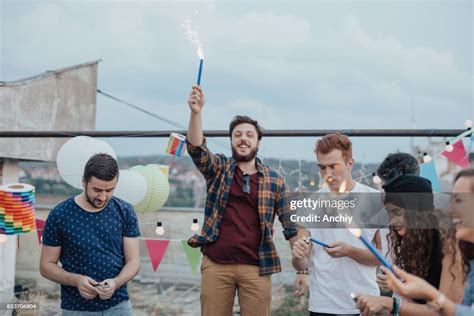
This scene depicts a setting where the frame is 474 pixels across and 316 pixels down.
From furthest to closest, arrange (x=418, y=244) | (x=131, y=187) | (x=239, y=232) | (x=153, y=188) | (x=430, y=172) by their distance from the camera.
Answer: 1. (x=153, y=188)
2. (x=131, y=187)
3. (x=430, y=172)
4. (x=239, y=232)
5. (x=418, y=244)

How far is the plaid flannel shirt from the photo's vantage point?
226 centimetres

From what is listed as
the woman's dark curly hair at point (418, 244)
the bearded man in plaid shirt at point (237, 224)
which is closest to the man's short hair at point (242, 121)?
the bearded man in plaid shirt at point (237, 224)

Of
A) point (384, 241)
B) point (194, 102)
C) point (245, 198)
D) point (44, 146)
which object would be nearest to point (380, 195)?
point (384, 241)

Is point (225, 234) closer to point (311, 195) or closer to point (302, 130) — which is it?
point (311, 195)

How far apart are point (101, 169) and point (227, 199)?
1.75 feet

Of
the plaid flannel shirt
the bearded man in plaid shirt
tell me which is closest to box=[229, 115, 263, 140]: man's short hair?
the bearded man in plaid shirt

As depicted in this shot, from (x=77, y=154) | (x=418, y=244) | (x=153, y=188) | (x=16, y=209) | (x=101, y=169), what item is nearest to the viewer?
(x=418, y=244)

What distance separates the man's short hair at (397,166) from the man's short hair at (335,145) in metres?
0.18

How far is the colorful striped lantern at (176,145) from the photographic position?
3.06 m

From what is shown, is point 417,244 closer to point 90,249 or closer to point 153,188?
point 90,249

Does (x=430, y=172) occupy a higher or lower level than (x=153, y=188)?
higher

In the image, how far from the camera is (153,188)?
134 inches

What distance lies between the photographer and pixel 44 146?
23.3 feet

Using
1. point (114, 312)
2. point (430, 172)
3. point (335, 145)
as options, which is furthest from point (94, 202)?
point (430, 172)
